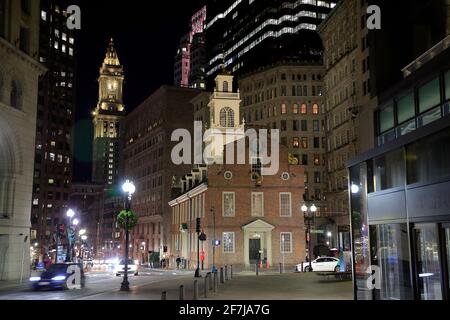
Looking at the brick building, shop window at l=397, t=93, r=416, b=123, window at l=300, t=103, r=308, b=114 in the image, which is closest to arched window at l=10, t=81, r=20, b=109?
the brick building

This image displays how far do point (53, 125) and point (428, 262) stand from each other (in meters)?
123

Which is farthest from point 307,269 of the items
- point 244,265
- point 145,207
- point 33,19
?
point 145,207

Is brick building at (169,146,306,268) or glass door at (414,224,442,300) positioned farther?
brick building at (169,146,306,268)

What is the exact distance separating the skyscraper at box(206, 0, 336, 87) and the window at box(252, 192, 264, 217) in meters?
72.9

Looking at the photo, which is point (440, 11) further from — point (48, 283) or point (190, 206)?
point (190, 206)

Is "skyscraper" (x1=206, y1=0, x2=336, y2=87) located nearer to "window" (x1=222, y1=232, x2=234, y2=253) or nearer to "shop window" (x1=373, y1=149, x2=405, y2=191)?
"window" (x1=222, y1=232, x2=234, y2=253)

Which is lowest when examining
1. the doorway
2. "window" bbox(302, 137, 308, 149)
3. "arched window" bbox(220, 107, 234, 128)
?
the doorway

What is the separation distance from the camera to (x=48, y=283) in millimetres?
28047

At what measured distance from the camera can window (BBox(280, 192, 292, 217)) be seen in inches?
2243

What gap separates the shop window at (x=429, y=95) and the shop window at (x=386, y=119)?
2.42 metres

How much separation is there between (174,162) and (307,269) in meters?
60.8

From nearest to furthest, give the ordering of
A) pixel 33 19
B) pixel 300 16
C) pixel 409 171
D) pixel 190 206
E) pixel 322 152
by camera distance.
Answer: pixel 409 171, pixel 33 19, pixel 190 206, pixel 322 152, pixel 300 16

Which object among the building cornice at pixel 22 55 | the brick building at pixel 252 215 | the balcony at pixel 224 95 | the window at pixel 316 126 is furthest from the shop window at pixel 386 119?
the window at pixel 316 126

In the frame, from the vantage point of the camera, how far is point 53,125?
419 ft
